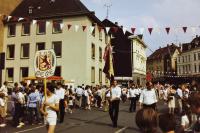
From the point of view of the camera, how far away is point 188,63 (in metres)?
94.8

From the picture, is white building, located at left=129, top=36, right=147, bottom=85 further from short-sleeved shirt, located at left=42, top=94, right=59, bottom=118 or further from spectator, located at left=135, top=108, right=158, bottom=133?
spectator, located at left=135, top=108, right=158, bottom=133

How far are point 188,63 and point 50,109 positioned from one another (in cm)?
8933

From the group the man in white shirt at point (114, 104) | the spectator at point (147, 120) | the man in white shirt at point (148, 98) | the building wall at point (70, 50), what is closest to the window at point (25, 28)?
the building wall at point (70, 50)

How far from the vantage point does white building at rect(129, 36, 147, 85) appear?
6700cm

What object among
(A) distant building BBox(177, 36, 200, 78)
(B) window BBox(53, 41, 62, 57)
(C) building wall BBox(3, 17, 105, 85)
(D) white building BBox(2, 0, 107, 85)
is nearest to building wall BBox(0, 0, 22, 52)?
(D) white building BBox(2, 0, 107, 85)

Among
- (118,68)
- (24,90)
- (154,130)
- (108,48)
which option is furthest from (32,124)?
(118,68)

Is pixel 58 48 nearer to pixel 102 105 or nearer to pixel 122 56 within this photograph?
pixel 102 105

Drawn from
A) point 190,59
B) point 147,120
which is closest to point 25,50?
point 147,120

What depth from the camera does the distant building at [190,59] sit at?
3515 inches

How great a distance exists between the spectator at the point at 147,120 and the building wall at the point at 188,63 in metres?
87.5

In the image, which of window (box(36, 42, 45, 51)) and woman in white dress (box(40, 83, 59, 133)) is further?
window (box(36, 42, 45, 51))

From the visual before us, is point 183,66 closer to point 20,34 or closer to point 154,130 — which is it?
point 20,34

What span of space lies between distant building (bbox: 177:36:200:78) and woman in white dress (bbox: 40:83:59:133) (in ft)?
259

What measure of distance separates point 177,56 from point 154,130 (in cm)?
10382
